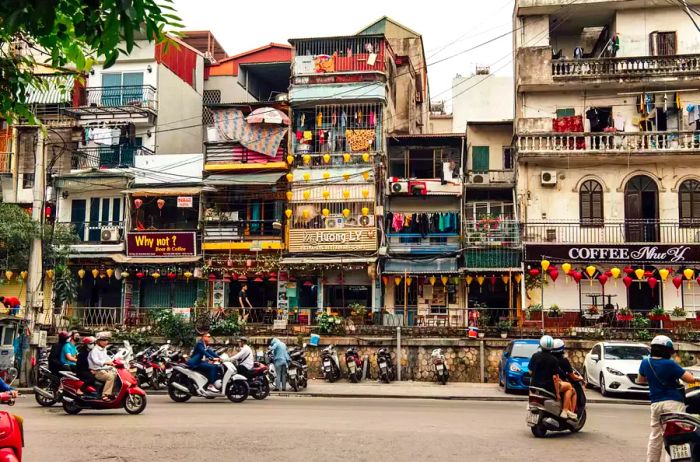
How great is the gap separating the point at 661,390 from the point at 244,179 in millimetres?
24008

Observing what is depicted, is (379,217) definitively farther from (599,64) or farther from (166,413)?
(166,413)

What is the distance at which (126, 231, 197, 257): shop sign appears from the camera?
102 feet

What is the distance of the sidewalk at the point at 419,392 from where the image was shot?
19125 millimetres

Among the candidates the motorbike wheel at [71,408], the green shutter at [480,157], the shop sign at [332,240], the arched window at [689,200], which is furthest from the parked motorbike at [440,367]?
the green shutter at [480,157]

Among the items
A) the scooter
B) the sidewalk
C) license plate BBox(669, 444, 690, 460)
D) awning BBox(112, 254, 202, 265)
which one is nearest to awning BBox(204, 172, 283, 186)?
awning BBox(112, 254, 202, 265)

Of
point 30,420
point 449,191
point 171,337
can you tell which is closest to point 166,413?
point 30,420

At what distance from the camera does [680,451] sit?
7.93 meters

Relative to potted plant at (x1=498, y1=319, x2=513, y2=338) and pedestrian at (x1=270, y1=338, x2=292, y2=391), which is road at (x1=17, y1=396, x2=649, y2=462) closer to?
pedestrian at (x1=270, y1=338, x2=292, y2=391)

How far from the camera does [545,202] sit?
3027 cm

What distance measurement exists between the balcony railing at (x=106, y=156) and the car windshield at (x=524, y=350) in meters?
19.5

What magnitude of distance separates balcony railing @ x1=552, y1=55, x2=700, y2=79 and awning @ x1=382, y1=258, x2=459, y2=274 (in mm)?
9046

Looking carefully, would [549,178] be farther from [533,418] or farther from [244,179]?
[533,418]

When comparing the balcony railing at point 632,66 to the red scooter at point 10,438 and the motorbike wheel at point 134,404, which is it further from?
the red scooter at point 10,438

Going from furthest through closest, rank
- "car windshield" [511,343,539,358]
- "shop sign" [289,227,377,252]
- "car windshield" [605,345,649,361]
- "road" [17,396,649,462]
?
"shop sign" [289,227,377,252]
"car windshield" [511,343,539,358]
"car windshield" [605,345,649,361]
"road" [17,396,649,462]
